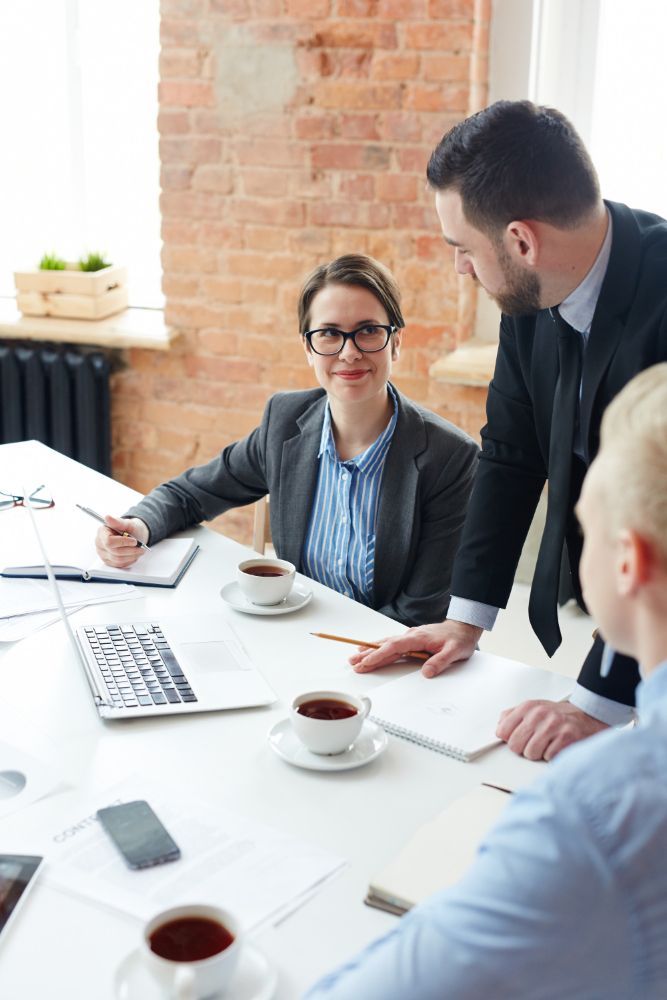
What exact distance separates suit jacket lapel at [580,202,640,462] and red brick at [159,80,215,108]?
2.12m

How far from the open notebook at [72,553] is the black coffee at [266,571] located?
6.8 inches

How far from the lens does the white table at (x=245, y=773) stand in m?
1.10

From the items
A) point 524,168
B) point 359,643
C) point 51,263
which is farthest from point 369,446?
point 51,263

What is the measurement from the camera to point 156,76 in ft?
12.6

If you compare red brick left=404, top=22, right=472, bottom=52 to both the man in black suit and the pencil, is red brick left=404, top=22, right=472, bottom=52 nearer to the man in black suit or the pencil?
the man in black suit

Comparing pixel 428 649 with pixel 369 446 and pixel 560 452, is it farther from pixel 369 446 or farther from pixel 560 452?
pixel 369 446

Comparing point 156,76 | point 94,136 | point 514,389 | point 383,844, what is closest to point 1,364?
point 94,136

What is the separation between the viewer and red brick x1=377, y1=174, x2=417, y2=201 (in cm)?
339

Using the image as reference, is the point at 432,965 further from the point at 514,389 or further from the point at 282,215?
the point at 282,215

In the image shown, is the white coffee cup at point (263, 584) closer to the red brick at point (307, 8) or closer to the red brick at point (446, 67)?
the red brick at point (446, 67)

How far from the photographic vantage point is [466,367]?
3379 mm

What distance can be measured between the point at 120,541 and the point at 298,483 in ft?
1.36

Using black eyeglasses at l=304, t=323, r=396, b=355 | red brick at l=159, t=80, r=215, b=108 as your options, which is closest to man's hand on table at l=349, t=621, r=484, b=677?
black eyeglasses at l=304, t=323, r=396, b=355

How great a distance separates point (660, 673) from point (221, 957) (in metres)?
0.46
